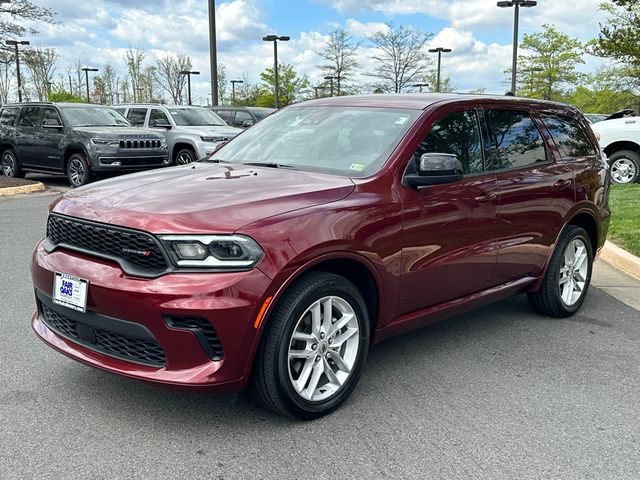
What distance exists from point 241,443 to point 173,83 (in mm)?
48470

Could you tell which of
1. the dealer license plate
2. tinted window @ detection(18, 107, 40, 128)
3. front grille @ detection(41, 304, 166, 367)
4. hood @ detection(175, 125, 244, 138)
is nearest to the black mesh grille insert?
front grille @ detection(41, 304, 166, 367)

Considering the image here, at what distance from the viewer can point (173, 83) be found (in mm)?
48469

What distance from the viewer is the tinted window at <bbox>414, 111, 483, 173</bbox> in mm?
3973

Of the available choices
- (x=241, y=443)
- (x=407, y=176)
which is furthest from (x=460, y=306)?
(x=241, y=443)

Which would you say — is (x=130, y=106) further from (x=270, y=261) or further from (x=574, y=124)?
(x=270, y=261)

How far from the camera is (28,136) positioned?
1420 cm

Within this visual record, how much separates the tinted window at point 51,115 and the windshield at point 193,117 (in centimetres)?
287

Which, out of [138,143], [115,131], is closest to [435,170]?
[138,143]

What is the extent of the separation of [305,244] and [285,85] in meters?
44.7

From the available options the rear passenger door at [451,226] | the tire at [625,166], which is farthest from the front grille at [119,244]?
the tire at [625,166]

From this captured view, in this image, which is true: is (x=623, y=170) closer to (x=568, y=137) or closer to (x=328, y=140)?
(x=568, y=137)

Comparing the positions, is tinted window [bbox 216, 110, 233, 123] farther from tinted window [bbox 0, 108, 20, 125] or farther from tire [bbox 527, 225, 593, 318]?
tire [bbox 527, 225, 593, 318]

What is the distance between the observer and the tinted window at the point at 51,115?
13.5 m

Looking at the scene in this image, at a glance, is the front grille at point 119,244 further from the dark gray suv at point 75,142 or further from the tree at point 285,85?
the tree at point 285,85
